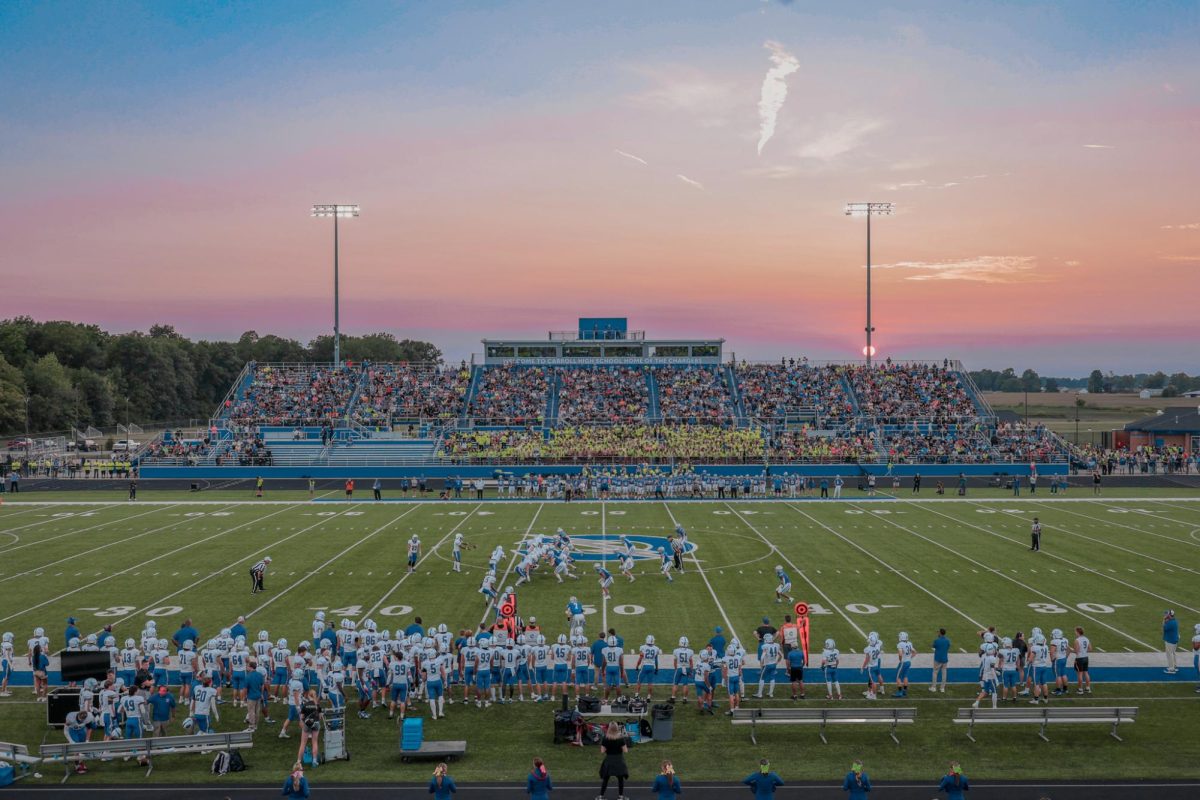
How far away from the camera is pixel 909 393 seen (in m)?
63.2

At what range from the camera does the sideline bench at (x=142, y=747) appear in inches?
517

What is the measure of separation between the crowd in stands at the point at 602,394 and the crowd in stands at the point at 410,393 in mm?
7251

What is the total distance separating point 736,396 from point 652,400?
582cm

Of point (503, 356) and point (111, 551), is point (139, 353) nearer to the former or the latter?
point (503, 356)

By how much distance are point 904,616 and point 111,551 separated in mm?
24221

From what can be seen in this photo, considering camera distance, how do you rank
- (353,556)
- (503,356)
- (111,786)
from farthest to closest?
(503,356) < (353,556) < (111,786)

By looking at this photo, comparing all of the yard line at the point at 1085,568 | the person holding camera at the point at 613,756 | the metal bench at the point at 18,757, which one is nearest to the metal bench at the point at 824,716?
the person holding camera at the point at 613,756

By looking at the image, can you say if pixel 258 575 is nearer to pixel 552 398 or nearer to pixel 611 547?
pixel 611 547

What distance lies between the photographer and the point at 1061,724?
1487 centimetres

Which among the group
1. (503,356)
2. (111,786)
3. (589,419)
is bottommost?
(111,786)

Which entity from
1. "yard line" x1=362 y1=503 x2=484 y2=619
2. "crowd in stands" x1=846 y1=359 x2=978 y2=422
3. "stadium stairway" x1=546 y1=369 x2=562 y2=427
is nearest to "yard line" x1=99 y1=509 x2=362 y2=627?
"yard line" x1=362 y1=503 x2=484 y2=619

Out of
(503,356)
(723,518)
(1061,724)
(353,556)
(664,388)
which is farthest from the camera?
(503,356)

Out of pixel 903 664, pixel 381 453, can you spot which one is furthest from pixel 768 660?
pixel 381 453

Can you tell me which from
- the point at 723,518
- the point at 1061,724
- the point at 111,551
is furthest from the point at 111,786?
the point at 723,518
